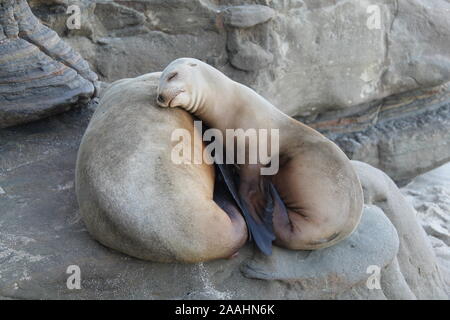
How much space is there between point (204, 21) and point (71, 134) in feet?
5.96

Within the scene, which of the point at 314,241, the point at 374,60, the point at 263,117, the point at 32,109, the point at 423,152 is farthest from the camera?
the point at 423,152

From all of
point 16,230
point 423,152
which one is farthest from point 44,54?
point 423,152

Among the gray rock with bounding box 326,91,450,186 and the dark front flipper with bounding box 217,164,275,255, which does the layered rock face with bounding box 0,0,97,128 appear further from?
the gray rock with bounding box 326,91,450,186

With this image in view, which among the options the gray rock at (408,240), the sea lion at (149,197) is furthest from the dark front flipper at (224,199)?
the gray rock at (408,240)

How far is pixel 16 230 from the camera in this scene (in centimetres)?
273

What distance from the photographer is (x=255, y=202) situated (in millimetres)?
2740

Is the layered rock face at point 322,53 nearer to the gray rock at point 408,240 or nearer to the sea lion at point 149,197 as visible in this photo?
the gray rock at point 408,240

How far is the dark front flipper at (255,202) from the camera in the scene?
8.75ft

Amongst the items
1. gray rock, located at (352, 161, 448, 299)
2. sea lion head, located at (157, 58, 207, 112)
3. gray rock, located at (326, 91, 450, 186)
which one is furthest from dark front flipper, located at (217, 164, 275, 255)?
gray rock, located at (326, 91, 450, 186)

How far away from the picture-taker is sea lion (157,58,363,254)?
2627 millimetres

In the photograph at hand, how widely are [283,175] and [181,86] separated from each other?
0.64 meters

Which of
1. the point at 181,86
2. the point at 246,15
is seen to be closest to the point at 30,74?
the point at 181,86

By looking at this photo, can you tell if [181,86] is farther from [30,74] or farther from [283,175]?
[30,74]

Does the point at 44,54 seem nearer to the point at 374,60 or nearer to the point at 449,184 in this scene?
the point at 374,60
